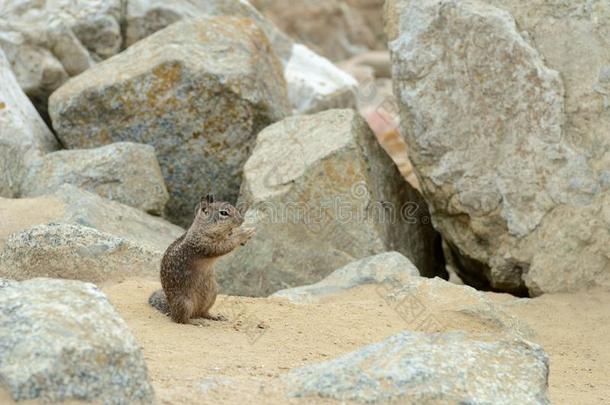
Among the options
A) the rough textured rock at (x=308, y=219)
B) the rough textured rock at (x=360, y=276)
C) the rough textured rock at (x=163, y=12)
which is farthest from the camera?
the rough textured rock at (x=163, y=12)

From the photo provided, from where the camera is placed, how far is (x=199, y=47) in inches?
402

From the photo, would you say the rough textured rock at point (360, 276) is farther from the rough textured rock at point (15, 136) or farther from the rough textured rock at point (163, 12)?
the rough textured rock at point (163, 12)

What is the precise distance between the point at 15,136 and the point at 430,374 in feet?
20.3

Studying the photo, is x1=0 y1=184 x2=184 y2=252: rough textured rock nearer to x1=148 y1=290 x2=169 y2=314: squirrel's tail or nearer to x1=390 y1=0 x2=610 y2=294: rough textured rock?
x1=148 y1=290 x2=169 y2=314: squirrel's tail

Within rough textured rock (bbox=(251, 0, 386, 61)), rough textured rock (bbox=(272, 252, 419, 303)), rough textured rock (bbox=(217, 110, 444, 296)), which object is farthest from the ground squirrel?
rough textured rock (bbox=(251, 0, 386, 61))

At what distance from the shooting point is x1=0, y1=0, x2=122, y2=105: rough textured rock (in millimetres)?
11188

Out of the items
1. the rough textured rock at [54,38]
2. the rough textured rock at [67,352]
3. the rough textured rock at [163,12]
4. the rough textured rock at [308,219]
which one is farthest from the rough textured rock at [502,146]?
the rough textured rock at [67,352]

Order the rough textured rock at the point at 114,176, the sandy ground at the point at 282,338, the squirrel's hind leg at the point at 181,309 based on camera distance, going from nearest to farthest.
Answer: the sandy ground at the point at 282,338, the squirrel's hind leg at the point at 181,309, the rough textured rock at the point at 114,176

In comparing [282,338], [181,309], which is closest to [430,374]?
[282,338]

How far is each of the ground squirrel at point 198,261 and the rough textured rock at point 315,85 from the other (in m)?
5.50

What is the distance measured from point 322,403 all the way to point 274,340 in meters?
1.76

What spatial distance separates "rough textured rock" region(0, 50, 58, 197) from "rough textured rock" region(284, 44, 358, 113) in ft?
10.6

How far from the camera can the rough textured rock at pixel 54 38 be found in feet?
36.7

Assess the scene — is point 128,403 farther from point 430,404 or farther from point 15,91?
point 15,91
